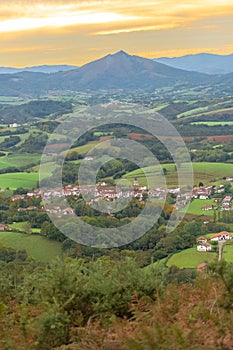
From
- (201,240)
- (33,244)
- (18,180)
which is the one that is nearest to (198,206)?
(201,240)

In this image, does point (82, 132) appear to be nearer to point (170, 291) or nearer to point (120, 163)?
point (120, 163)

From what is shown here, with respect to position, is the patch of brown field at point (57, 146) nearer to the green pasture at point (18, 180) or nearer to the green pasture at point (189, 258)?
the green pasture at point (18, 180)

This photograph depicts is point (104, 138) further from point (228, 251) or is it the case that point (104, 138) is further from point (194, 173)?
Result: point (228, 251)

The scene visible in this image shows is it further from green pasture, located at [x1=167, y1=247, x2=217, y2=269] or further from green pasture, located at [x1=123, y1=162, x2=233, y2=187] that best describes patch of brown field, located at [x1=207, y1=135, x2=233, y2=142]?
green pasture, located at [x1=167, y1=247, x2=217, y2=269]

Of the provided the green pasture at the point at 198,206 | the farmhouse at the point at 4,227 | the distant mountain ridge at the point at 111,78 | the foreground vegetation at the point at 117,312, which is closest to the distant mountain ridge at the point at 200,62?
the distant mountain ridge at the point at 111,78

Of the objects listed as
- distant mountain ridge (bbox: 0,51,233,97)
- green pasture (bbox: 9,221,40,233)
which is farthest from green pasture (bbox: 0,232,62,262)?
distant mountain ridge (bbox: 0,51,233,97)
